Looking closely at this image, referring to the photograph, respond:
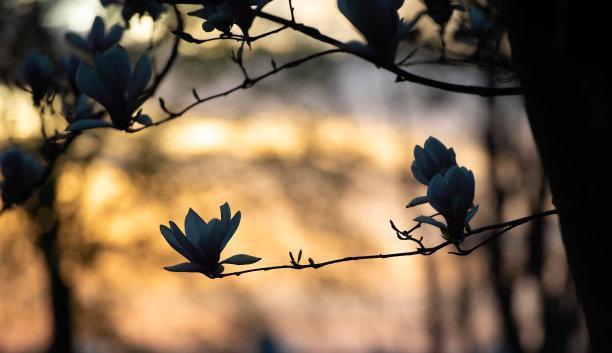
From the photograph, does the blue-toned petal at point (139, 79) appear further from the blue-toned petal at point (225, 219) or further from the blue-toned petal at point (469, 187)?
the blue-toned petal at point (469, 187)

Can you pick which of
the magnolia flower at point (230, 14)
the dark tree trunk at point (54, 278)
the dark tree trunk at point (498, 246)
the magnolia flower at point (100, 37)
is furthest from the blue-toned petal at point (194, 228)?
the dark tree trunk at point (54, 278)

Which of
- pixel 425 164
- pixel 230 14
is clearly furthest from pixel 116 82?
A: pixel 425 164

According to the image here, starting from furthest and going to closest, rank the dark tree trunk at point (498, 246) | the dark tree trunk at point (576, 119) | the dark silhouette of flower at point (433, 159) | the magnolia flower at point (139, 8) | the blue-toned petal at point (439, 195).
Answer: the dark tree trunk at point (498, 246), the magnolia flower at point (139, 8), the dark silhouette of flower at point (433, 159), the blue-toned petal at point (439, 195), the dark tree trunk at point (576, 119)

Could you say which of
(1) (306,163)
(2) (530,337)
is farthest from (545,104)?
(1) (306,163)

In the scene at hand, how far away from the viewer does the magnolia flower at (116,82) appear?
Answer: 4.32 ft

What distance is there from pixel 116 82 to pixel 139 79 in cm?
4

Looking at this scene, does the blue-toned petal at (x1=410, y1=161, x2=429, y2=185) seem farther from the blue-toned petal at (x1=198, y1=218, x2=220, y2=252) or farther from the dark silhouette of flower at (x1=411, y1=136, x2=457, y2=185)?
A: the blue-toned petal at (x1=198, y1=218, x2=220, y2=252)

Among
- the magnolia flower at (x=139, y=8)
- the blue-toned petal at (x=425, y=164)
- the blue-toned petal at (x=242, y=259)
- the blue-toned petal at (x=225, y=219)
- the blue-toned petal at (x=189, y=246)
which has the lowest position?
the blue-toned petal at (x=242, y=259)

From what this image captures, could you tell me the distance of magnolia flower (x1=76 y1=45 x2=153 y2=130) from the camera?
4.32 feet

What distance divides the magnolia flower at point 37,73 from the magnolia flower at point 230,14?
2.37 feet

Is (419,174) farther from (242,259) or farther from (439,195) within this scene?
(242,259)

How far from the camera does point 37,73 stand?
6.24 ft

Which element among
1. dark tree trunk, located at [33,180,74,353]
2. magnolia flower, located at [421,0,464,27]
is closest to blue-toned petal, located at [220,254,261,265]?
magnolia flower, located at [421,0,464,27]

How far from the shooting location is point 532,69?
1028 mm
